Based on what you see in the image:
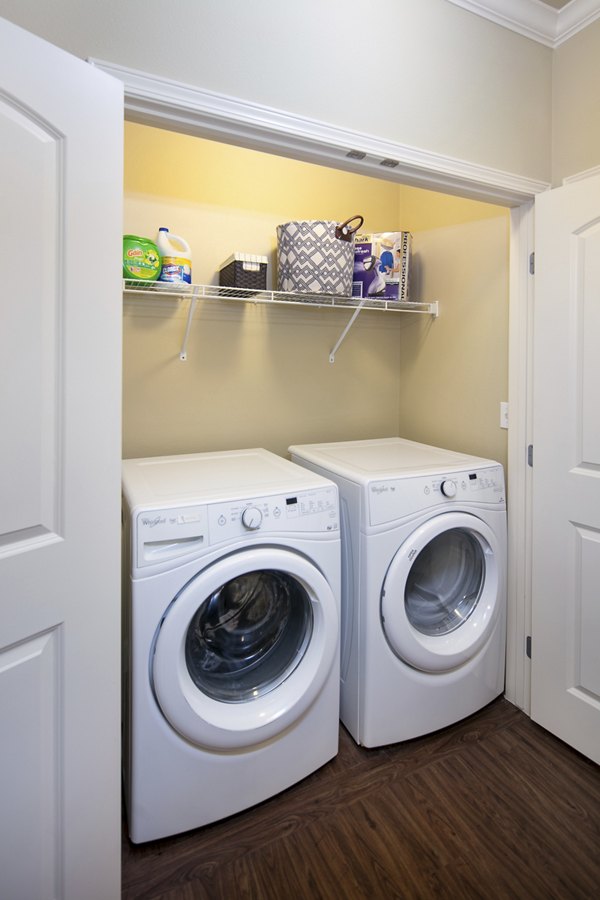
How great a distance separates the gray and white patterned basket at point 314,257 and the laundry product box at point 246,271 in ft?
0.32

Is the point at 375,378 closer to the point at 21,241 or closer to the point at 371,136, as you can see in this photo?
the point at 371,136

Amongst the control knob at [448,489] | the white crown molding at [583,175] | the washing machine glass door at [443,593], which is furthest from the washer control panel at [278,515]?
the white crown molding at [583,175]

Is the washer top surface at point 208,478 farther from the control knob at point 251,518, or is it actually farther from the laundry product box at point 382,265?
the laundry product box at point 382,265

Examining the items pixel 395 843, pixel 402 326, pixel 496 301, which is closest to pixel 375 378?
pixel 402 326

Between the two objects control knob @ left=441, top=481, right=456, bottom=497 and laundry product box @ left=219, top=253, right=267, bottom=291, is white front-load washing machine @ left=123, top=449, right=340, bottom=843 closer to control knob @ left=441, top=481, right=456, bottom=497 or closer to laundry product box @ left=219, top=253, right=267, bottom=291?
control knob @ left=441, top=481, right=456, bottom=497

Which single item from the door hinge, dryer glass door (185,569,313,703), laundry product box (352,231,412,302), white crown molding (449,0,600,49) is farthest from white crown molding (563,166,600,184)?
dryer glass door (185,569,313,703)

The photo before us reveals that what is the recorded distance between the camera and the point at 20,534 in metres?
0.88

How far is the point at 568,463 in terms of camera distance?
167 centimetres

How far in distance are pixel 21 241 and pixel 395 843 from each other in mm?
1765

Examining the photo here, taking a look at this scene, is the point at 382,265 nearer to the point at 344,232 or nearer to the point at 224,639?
the point at 344,232

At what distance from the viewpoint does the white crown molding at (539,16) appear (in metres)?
1.61

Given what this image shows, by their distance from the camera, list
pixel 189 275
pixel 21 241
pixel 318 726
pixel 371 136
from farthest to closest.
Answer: pixel 189 275 → pixel 318 726 → pixel 371 136 → pixel 21 241

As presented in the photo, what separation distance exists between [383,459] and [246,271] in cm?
95

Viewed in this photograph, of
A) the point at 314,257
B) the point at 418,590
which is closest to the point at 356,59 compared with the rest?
the point at 314,257
